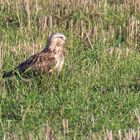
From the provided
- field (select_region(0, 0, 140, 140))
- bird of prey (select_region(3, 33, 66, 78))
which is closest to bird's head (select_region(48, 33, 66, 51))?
bird of prey (select_region(3, 33, 66, 78))

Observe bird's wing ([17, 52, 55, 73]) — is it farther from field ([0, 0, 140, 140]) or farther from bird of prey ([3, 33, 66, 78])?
field ([0, 0, 140, 140])

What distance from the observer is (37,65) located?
8.45 meters

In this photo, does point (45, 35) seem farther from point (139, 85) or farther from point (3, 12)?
point (139, 85)

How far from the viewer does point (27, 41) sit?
9.95 metres

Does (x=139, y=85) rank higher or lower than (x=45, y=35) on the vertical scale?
lower

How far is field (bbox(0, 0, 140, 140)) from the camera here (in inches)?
283

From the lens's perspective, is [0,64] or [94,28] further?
[94,28]

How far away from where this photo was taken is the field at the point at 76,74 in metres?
7.19

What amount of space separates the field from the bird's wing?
0.61 feet

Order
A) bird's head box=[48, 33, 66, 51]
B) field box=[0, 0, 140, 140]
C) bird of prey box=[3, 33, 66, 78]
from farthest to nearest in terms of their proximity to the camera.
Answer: bird's head box=[48, 33, 66, 51] < bird of prey box=[3, 33, 66, 78] < field box=[0, 0, 140, 140]

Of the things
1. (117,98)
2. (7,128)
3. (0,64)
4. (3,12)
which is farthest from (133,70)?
(3,12)

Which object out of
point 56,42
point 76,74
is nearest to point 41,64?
point 76,74

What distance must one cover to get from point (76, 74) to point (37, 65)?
0.45 m

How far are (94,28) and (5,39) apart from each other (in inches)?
48.0
